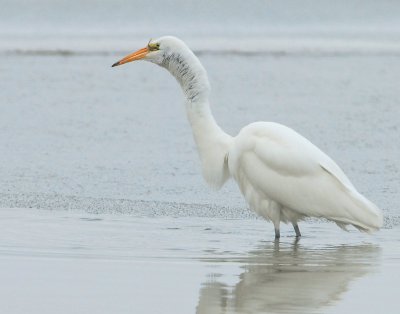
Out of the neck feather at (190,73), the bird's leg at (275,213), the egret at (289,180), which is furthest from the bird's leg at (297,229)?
the neck feather at (190,73)

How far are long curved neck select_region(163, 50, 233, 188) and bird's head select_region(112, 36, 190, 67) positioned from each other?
0.10 feet

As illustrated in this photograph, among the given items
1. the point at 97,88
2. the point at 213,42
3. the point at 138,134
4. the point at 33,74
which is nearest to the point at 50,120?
the point at 138,134

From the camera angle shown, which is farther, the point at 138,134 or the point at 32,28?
the point at 32,28

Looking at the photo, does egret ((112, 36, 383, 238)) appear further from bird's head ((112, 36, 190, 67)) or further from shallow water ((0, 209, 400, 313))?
bird's head ((112, 36, 190, 67))

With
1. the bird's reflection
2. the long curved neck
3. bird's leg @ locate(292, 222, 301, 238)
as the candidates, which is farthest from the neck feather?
the bird's reflection

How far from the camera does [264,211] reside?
336 inches

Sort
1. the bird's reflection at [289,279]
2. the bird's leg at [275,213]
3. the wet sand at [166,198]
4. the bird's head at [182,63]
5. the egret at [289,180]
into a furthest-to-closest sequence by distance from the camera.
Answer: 1. the bird's head at [182,63]
2. the bird's leg at [275,213]
3. the egret at [289,180]
4. the wet sand at [166,198]
5. the bird's reflection at [289,279]

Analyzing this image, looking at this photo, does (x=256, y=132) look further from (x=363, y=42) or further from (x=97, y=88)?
(x=363, y=42)

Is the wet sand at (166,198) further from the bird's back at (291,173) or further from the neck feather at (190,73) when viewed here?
the neck feather at (190,73)

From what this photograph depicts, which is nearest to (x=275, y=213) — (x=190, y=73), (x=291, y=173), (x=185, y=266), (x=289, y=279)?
(x=291, y=173)

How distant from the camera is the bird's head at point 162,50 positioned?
877 centimetres

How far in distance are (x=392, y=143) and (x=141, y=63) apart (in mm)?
9278

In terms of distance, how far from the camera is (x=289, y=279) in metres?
6.53

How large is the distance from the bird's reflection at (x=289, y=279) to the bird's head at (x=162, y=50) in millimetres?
1621
